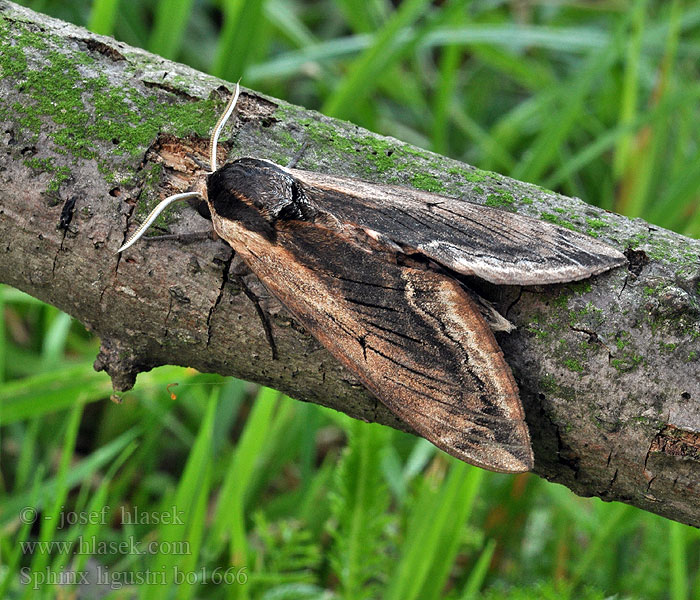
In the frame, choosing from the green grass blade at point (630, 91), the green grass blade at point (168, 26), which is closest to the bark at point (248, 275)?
the green grass blade at point (168, 26)

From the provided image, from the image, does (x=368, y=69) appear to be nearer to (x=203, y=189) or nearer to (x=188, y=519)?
(x=203, y=189)

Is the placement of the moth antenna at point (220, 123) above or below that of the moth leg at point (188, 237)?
above

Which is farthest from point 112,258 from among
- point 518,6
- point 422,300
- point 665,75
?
point 518,6

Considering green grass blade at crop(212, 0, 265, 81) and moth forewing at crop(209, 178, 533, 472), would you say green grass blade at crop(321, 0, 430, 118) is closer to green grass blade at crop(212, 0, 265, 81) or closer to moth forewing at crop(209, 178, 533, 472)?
green grass blade at crop(212, 0, 265, 81)

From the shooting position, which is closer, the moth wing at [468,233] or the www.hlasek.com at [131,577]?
the moth wing at [468,233]

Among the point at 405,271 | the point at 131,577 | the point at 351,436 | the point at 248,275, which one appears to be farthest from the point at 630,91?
the point at 131,577

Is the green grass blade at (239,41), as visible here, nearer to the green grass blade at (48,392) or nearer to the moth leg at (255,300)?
the green grass blade at (48,392)

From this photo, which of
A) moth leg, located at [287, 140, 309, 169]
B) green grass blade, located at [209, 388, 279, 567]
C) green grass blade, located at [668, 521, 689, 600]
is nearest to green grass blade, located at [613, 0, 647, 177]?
green grass blade, located at [668, 521, 689, 600]
